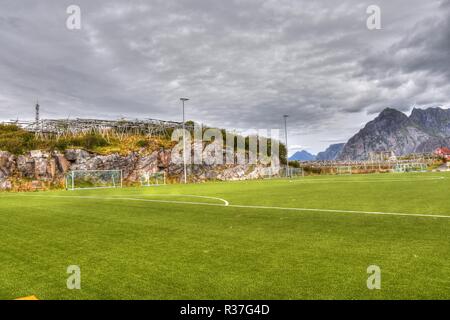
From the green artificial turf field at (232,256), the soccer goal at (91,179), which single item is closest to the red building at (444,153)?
the soccer goal at (91,179)

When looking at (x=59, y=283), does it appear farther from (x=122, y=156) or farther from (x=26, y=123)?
(x=26, y=123)

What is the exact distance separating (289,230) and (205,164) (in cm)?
5032

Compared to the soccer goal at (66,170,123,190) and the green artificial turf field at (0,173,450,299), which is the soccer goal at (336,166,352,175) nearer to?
the soccer goal at (66,170,123,190)

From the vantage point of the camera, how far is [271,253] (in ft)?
19.2

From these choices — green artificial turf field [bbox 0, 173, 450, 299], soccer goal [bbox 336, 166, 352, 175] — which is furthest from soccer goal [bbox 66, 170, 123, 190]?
soccer goal [bbox 336, 166, 352, 175]

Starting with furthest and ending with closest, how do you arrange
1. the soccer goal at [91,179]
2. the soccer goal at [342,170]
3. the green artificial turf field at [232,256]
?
1. the soccer goal at [342,170]
2. the soccer goal at [91,179]
3. the green artificial turf field at [232,256]

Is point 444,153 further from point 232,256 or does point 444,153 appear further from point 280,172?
point 232,256

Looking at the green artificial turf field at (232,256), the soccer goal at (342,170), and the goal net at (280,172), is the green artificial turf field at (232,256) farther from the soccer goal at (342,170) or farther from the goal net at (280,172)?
the soccer goal at (342,170)

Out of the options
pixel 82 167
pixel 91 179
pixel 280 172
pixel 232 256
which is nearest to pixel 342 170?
pixel 280 172

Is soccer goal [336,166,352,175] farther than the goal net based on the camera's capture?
Yes

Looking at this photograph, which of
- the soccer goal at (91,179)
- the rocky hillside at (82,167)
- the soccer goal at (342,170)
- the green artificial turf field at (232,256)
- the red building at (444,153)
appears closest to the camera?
the green artificial turf field at (232,256)

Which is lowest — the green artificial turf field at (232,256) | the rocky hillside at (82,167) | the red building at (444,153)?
the green artificial turf field at (232,256)
